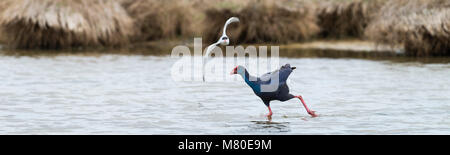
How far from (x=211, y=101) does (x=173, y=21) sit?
46.2 ft

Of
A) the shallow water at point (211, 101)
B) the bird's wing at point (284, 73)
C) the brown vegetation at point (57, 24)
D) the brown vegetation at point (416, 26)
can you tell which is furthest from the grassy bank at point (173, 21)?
the bird's wing at point (284, 73)

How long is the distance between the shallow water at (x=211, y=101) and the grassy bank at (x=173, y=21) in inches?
192

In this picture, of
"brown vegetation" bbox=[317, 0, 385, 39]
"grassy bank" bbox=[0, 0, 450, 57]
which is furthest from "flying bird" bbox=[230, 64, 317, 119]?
"brown vegetation" bbox=[317, 0, 385, 39]

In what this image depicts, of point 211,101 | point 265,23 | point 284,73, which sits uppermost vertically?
point 265,23

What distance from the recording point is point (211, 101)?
1430 cm

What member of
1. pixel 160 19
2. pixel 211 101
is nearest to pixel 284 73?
pixel 211 101

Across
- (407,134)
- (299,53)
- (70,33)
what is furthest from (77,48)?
(407,134)

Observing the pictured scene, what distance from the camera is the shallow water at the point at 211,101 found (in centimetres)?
1159

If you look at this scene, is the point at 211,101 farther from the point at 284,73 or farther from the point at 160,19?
the point at 160,19

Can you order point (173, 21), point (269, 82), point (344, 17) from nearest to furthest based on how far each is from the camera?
point (269, 82) → point (344, 17) → point (173, 21)

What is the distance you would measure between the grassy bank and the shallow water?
487 cm
